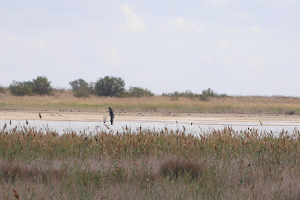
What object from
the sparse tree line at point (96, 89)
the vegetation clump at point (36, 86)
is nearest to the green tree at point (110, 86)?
the sparse tree line at point (96, 89)

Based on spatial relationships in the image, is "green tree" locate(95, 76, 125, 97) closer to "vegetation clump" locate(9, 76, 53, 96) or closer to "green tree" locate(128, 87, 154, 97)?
"green tree" locate(128, 87, 154, 97)

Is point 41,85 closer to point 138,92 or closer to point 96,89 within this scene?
point 96,89

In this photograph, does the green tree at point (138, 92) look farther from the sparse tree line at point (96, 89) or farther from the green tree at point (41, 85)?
the green tree at point (41, 85)

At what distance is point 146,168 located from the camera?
543 cm

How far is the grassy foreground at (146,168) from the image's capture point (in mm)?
4453

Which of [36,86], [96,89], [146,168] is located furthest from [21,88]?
[146,168]

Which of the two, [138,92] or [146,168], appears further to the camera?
[138,92]

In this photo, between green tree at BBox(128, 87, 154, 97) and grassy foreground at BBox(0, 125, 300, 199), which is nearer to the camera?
grassy foreground at BBox(0, 125, 300, 199)

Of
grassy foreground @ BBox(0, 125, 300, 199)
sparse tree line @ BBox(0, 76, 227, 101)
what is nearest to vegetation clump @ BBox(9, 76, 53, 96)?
sparse tree line @ BBox(0, 76, 227, 101)

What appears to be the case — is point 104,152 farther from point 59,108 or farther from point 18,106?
point 18,106

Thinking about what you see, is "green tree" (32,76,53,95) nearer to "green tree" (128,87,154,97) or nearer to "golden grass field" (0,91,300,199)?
"green tree" (128,87,154,97)

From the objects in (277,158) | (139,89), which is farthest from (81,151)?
(139,89)

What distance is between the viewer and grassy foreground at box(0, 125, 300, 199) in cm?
445

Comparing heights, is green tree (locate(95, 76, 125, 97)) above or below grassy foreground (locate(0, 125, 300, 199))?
above
